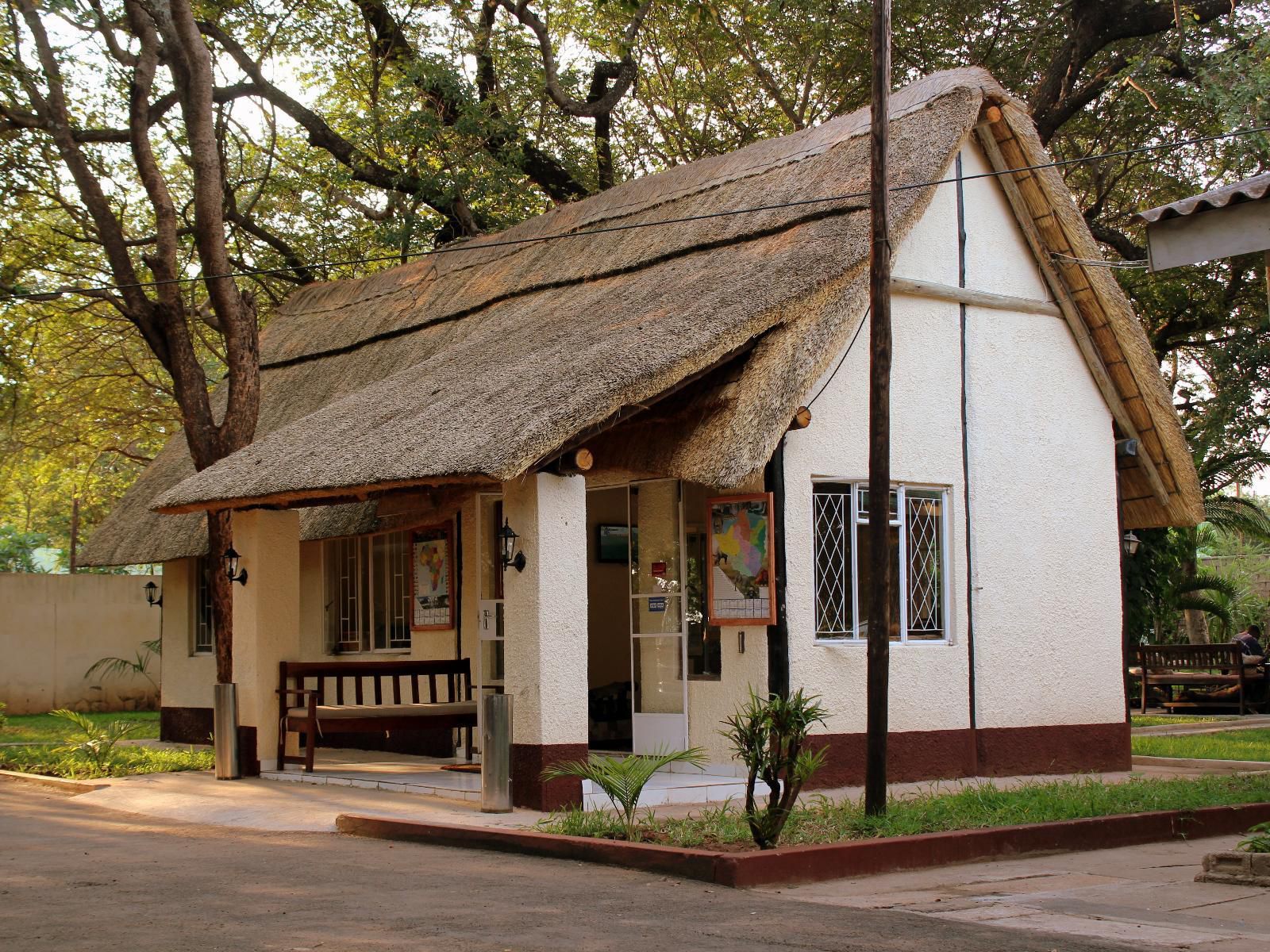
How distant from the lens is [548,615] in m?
10.8

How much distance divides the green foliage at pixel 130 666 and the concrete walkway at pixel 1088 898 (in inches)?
824

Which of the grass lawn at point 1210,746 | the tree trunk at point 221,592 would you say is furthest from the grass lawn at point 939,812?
the tree trunk at point 221,592

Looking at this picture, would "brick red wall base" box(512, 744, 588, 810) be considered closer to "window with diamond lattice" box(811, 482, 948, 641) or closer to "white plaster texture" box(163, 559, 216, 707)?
"window with diamond lattice" box(811, 482, 948, 641)

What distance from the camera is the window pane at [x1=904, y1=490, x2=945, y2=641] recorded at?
43.2 ft

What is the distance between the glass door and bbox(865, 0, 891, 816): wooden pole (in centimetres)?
338

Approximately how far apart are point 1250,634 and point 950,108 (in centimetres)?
1443

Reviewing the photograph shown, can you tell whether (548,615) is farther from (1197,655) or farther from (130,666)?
(130,666)

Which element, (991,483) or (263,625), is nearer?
(991,483)

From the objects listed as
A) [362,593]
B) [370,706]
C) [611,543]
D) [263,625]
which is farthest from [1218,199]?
[362,593]

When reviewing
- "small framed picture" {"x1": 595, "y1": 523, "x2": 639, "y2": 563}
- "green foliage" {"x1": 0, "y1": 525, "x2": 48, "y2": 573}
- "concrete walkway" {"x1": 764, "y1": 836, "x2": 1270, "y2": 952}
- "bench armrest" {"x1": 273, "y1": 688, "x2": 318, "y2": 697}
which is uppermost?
"green foliage" {"x1": 0, "y1": 525, "x2": 48, "y2": 573}

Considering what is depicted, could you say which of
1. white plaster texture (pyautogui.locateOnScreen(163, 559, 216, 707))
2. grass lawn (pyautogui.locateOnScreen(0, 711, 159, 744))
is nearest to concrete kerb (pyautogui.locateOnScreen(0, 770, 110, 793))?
grass lawn (pyautogui.locateOnScreen(0, 711, 159, 744))

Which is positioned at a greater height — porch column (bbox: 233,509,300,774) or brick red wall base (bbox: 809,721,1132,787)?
porch column (bbox: 233,509,300,774)

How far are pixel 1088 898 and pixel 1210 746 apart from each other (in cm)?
925

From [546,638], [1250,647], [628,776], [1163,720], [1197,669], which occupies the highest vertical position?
[546,638]
